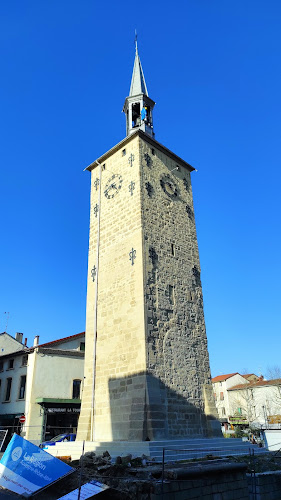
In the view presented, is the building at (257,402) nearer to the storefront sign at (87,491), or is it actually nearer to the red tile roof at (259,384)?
the red tile roof at (259,384)

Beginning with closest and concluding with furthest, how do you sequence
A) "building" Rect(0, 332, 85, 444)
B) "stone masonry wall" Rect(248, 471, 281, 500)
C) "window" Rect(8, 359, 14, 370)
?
"stone masonry wall" Rect(248, 471, 281, 500), "building" Rect(0, 332, 85, 444), "window" Rect(8, 359, 14, 370)

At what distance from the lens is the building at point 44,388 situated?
2228 centimetres

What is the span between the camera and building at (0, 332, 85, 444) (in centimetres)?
A: 2228

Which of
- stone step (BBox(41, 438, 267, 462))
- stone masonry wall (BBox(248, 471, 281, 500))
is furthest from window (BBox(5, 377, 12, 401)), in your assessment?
stone masonry wall (BBox(248, 471, 281, 500))

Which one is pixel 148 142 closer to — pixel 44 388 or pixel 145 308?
pixel 145 308

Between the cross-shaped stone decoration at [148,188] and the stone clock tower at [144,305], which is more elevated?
the cross-shaped stone decoration at [148,188]

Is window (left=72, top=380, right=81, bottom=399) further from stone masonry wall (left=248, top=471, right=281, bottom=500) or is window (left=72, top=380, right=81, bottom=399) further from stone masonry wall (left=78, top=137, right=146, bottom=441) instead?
stone masonry wall (left=248, top=471, right=281, bottom=500)

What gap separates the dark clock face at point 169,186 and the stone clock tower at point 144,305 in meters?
0.06

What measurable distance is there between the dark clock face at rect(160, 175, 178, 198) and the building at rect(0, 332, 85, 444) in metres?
13.2

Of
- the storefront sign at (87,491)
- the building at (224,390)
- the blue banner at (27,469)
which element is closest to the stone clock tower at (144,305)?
the storefront sign at (87,491)

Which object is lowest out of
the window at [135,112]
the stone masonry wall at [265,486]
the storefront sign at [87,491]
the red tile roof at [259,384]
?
the stone masonry wall at [265,486]

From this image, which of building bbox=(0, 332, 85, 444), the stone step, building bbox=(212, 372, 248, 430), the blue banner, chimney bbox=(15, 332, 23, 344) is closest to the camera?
the blue banner

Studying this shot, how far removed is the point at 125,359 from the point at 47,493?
21.8 ft

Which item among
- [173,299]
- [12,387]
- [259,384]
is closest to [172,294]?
[173,299]
